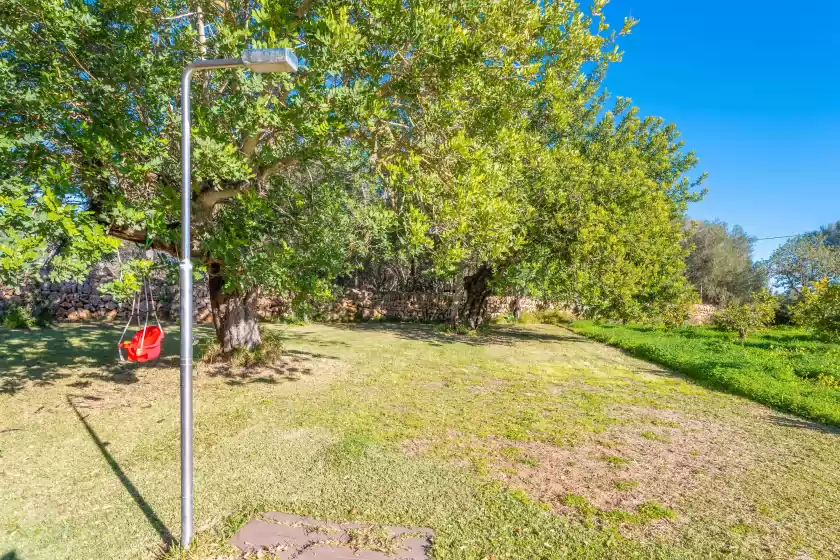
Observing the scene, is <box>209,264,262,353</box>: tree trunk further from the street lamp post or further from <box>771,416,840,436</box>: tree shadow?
<box>771,416,840,436</box>: tree shadow

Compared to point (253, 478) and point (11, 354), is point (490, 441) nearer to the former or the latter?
point (253, 478)

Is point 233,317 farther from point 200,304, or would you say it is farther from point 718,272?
point 718,272

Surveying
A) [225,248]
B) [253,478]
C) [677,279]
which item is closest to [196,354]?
[225,248]

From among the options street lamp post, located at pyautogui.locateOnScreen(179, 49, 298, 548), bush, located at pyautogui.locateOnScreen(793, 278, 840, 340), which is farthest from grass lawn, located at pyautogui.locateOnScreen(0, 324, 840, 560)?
bush, located at pyautogui.locateOnScreen(793, 278, 840, 340)

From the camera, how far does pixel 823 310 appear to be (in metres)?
13.5

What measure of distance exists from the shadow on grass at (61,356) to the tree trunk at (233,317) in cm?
125

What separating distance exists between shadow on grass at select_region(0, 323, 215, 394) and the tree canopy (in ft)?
6.94

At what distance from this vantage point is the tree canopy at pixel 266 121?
5566mm

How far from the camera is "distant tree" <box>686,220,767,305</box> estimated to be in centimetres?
2731

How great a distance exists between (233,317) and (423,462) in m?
6.07

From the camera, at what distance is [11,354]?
1020 cm

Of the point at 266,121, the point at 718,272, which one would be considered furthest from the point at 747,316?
the point at 266,121

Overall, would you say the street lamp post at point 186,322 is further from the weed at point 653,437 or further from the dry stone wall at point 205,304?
the dry stone wall at point 205,304

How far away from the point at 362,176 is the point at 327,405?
13.0 feet
